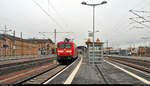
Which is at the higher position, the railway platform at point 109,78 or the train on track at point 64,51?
the train on track at point 64,51

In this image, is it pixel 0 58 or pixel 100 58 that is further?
pixel 0 58

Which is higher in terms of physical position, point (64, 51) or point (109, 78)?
point (64, 51)

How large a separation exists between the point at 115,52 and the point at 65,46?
2721 inches

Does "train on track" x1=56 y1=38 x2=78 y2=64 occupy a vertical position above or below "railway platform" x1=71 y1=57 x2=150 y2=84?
above

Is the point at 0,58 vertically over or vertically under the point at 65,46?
under

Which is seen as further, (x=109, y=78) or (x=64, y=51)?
(x=64, y=51)

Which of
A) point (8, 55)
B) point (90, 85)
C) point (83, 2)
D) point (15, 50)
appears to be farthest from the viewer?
point (15, 50)

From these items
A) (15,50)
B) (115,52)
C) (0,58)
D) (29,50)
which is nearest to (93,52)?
(0,58)

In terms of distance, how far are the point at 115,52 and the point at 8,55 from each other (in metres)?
64.8

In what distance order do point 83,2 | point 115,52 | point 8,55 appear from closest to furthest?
point 83,2 < point 8,55 < point 115,52

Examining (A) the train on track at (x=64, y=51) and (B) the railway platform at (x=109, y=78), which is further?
(A) the train on track at (x=64, y=51)

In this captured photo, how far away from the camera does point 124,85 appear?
26.2 feet

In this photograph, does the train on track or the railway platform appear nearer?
the railway platform

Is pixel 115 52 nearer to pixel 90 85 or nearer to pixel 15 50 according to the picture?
pixel 15 50
